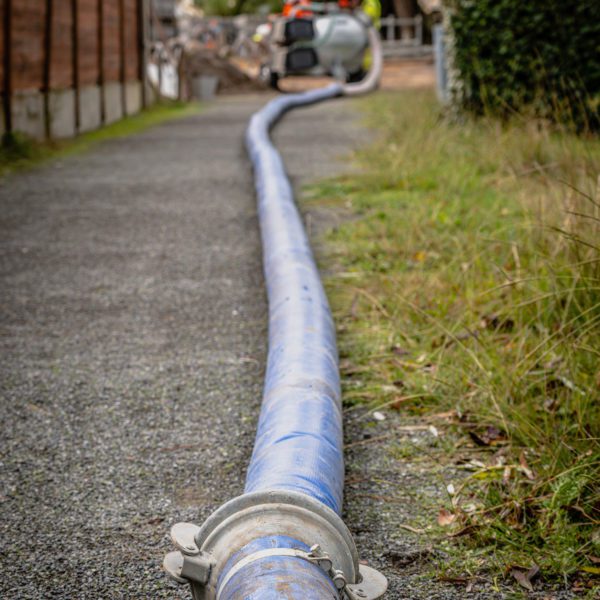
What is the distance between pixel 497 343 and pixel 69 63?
822cm

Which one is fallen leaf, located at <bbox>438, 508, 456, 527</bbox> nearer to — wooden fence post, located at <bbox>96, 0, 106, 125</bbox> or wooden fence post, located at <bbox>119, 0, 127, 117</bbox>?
wooden fence post, located at <bbox>96, 0, 106, 125</bbox>

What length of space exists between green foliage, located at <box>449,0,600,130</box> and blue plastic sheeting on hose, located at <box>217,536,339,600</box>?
227 inches

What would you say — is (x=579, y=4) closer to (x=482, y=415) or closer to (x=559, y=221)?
(x=559, y=221)

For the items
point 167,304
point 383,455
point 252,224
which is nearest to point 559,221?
point 383,455

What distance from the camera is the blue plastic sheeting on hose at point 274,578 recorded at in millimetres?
1583

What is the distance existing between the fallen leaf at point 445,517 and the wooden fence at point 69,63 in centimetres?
715

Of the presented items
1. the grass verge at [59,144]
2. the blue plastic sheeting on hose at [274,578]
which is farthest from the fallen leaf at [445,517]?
the grass verge at [59,144]

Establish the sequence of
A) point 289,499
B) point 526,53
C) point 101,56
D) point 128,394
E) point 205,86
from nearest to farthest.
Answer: point 289,499
point 128,394
point 526,53
point 101,56
point 205,86

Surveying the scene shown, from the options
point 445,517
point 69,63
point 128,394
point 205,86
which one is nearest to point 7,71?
point 69,63

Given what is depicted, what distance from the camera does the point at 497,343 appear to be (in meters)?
3.15

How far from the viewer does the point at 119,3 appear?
1252 cm

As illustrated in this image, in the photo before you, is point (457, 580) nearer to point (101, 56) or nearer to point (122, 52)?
point (101, 56)

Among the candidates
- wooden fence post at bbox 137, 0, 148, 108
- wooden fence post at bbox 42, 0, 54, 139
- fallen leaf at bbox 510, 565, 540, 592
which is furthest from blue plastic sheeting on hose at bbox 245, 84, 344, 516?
wooden fence post at bbox 137, 0, 148, 108

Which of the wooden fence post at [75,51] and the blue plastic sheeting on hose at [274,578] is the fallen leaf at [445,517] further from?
the wooden fence post at [75,51]
